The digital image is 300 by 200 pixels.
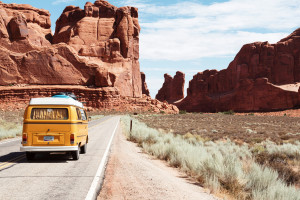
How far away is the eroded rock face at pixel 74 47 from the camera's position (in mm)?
89000

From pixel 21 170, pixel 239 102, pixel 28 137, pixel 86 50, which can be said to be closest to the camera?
pixel 21 170

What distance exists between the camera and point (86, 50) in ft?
325

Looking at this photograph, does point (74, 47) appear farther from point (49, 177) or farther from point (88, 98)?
point (49, 177)

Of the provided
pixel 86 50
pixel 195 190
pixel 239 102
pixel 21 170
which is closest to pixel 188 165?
pixel 195 190

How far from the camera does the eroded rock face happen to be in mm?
89000

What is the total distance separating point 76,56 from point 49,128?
87153 mm

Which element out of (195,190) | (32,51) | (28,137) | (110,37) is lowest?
(195,190)

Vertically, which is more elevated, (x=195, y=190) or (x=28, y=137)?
(x=28, y=137)

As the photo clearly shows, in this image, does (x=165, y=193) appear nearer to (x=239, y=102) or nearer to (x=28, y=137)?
(x=28, y=137)

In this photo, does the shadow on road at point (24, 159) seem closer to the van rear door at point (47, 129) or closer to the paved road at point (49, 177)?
the paved road at point (49, 177)

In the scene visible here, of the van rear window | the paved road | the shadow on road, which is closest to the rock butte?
the shadow on road

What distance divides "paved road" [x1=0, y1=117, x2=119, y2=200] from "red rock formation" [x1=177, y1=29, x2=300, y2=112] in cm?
9754

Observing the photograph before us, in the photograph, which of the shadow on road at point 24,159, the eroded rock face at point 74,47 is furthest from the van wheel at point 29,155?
the eroded rock face at point 74,47

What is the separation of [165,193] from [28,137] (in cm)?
604
